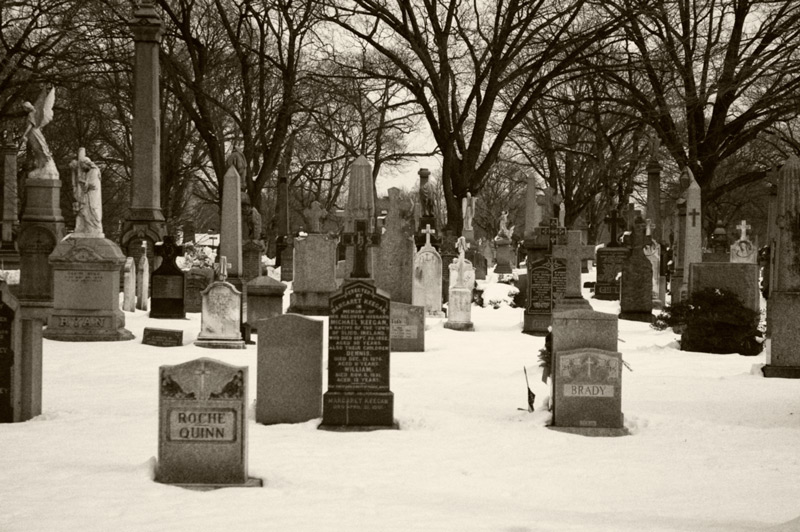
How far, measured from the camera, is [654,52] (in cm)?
2762

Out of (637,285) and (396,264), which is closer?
(396,264)

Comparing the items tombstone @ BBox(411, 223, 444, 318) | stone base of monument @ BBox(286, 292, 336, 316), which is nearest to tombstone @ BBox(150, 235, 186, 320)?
stone base of monument @ BBox(286, 292, 336, 316)

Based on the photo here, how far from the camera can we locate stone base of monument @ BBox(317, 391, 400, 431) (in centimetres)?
882

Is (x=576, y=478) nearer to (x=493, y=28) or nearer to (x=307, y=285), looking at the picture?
(x=307, y=285)

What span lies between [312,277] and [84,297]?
246 inches

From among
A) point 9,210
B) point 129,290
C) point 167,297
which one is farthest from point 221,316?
point 9,210

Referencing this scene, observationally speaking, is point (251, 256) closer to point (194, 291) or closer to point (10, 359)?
point (194, 291)

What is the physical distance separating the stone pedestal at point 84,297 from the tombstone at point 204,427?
904 cm

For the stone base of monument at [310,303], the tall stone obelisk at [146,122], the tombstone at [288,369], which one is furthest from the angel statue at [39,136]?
the tombstone at [288,369]

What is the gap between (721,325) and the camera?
15094 millimetres

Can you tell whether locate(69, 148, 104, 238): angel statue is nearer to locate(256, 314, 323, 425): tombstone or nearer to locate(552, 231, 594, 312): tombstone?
locate(552, 231, 594, 312): tombstone

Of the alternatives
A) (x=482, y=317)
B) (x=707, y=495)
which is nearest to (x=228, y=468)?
(x=707, y=495)

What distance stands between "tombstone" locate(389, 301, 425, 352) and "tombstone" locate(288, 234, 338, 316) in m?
5.30

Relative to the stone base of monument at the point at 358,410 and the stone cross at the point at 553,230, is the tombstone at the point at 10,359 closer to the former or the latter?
the stone base of monument at the point at 358,410
